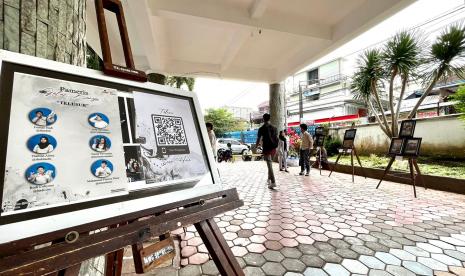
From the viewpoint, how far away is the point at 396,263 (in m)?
1.73

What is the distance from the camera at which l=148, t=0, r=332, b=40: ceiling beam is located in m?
3.40

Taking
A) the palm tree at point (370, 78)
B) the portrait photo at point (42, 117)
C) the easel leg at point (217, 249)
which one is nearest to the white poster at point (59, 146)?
the portrait photo at point (42, 117)

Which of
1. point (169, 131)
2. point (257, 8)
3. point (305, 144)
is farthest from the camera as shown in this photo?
point (305, 144)

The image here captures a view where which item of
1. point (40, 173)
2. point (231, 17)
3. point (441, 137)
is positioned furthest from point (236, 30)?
point (441, 137)

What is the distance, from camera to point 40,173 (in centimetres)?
61

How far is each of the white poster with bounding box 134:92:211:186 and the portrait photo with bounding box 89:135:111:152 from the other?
113 mm

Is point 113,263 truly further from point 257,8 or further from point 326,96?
point 326,96

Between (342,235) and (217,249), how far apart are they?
6.38 ft

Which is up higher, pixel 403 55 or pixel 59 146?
pixel 403 55

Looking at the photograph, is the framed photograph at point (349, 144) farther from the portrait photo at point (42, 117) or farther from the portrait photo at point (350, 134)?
the portrait photo at point (42, 117)

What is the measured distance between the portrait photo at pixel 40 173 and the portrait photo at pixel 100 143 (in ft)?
0.41

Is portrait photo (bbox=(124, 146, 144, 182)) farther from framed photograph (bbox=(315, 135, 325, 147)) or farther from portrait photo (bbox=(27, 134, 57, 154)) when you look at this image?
framed photograph (bbox=(315, 135, 325, 147))

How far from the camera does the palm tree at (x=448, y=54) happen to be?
186 inches

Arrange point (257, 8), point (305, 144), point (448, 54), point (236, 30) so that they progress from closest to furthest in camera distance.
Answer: point (257, 8) < point (236, 30) < point (448, 54) < point (305, 144)
